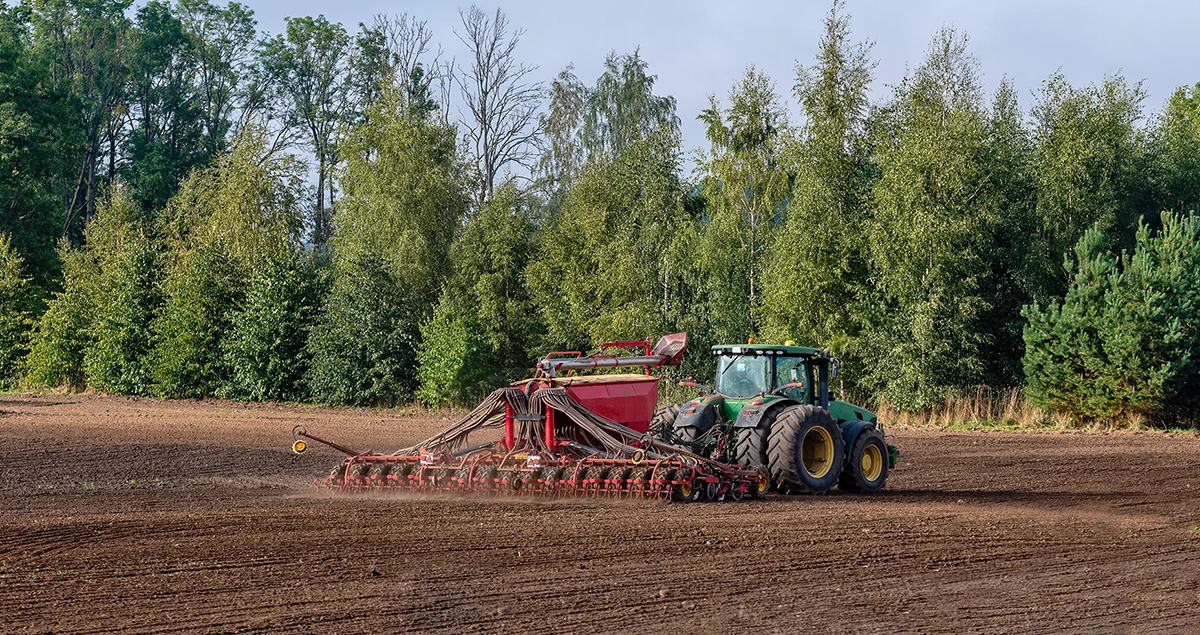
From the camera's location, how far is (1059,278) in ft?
98.9

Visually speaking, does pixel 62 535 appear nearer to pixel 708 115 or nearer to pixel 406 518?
pixel 406 518

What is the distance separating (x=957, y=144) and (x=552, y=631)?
23635 mm

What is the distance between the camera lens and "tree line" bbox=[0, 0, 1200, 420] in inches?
1109

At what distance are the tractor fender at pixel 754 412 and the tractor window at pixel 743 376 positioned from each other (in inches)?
Answer: 19.5

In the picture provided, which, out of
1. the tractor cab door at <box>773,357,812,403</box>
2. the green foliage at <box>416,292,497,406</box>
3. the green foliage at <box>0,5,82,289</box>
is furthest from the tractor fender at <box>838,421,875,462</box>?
the green foliage at <box>0,5,82,289</box>

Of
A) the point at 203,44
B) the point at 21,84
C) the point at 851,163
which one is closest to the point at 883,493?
the point at 851,163

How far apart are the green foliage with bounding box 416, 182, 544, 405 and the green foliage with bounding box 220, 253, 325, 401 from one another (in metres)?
3.85

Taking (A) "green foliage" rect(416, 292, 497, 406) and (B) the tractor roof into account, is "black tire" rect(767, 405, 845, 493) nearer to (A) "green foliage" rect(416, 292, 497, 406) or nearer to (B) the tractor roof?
(B) the tractor roof

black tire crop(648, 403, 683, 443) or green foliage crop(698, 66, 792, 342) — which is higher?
green foliage crop(698, 66, 792, 342)

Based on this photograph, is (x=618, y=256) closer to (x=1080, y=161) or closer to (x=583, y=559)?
(x=1080, y=161)

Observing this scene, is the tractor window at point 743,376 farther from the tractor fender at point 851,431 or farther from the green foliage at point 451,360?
the green foliage at point 451,360

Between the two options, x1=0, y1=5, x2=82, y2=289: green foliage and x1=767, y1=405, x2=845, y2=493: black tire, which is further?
x1=0, y1=5, x2=82, y2=289: green foliage

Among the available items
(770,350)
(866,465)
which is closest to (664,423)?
(770,350)

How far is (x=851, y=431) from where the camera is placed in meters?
15.4
